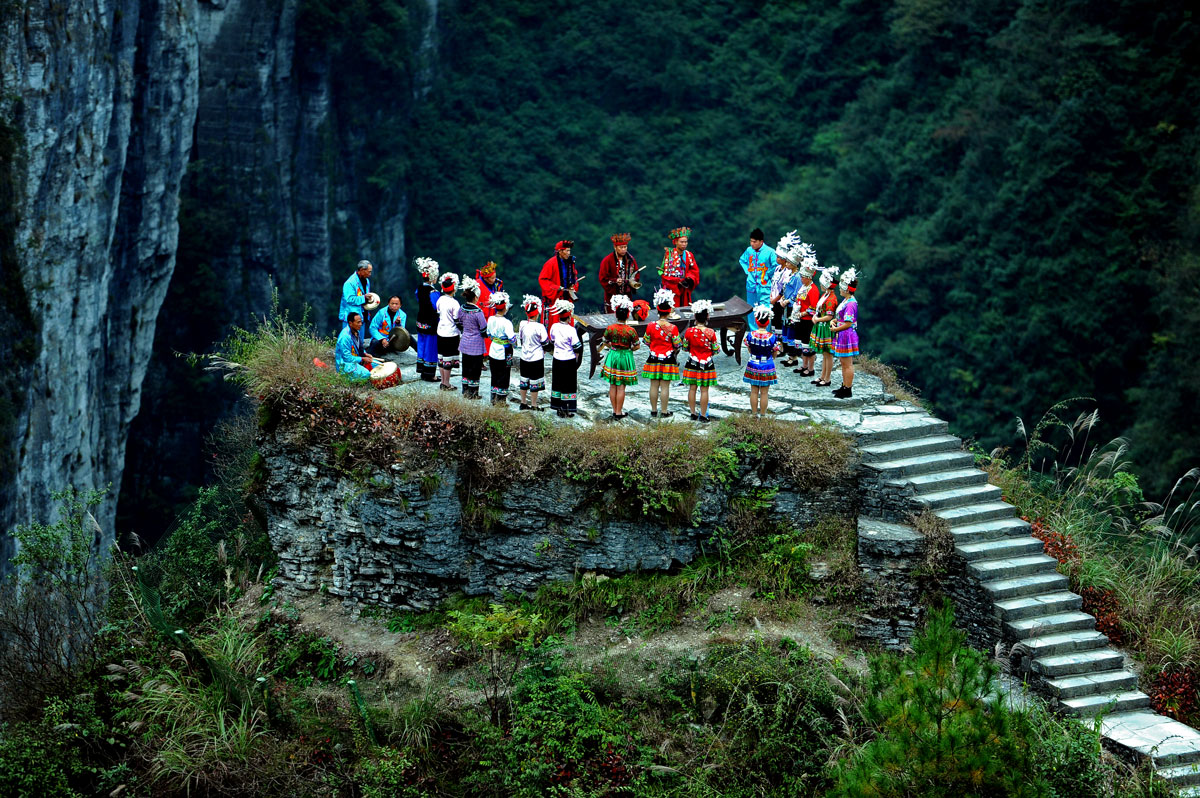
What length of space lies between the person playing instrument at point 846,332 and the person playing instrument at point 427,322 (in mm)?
4699

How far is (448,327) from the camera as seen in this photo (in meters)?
13.6

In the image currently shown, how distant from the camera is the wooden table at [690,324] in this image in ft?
47.6

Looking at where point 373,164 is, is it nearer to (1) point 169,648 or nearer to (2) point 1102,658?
(1) point 169,648

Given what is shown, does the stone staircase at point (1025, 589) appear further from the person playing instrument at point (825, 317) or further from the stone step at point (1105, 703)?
the person playing instrument at point (825, 317)

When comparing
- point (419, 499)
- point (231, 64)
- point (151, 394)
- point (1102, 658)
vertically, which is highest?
point (231, 64)

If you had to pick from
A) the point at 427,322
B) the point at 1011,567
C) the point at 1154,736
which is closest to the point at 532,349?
the point at 427,322

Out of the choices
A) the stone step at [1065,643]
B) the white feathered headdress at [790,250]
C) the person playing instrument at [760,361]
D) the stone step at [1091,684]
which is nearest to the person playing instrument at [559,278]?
the person playing instrument at [760,361]

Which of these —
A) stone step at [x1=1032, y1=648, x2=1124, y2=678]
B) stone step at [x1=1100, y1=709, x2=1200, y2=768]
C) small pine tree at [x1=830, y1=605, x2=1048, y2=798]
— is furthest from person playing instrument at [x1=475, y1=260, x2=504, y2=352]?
stone step at [x1=1100, y1=709, x2=1200, y2=768]

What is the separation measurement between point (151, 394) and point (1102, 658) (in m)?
27.8

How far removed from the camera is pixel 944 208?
33.8 m

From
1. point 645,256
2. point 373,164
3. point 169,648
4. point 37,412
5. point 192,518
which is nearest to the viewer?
point 169,648

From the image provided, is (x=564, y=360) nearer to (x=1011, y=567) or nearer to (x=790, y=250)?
(x=790, y=250)

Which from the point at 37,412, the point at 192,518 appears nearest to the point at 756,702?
the point at 192,518

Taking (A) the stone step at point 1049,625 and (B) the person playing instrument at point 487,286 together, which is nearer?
(A) the stone step at point 1049,625
